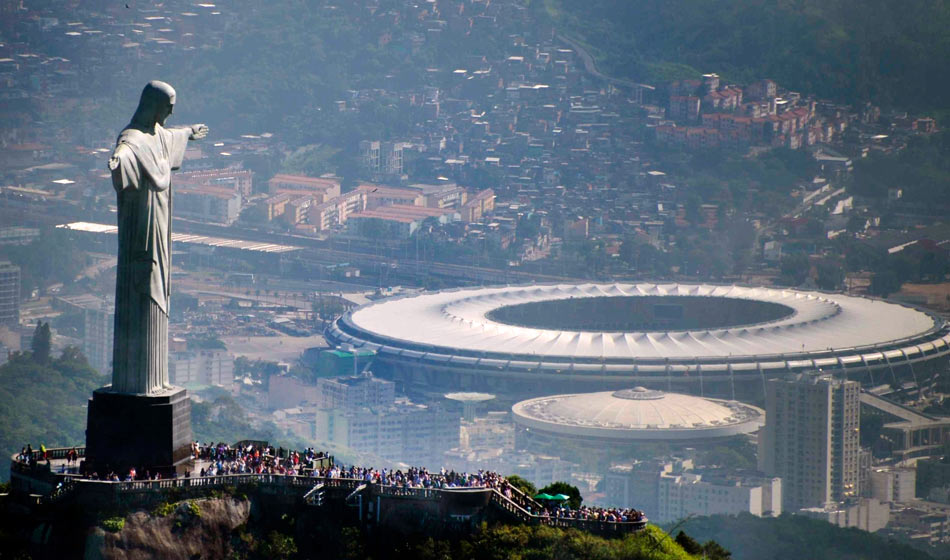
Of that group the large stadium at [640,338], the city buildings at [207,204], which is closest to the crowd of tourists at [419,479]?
the large stadium at [640,338]

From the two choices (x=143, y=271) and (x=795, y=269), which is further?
(x=795, y=269)

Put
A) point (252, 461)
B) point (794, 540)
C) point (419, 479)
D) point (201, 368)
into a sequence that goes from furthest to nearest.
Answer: point (201, 368), point (794, 540), point (252, 461), point (419, 479)

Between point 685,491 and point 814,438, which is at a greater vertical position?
point 814,438

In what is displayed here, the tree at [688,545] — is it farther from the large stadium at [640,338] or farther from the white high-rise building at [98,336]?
the white high-rise building at [98,336]

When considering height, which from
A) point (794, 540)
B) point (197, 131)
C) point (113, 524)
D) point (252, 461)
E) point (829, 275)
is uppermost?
point (197, 131)

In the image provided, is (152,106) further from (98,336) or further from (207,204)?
(207,204)

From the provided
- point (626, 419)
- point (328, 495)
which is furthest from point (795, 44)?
point (328, 495)
